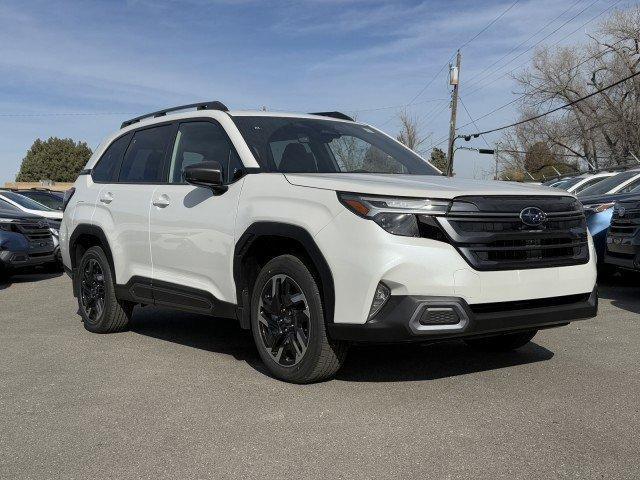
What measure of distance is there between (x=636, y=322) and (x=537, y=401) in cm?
319

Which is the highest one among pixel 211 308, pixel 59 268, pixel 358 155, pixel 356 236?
pixel 358 155

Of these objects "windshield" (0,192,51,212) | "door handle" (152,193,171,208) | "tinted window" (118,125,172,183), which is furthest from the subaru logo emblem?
"windshield" (0,192,51,212)

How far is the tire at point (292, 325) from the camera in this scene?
443 centimetres

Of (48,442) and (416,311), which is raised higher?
(416,311)

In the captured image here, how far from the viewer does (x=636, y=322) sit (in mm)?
6930

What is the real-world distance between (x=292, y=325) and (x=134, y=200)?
2246mm

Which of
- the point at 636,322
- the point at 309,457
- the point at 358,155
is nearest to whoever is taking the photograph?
the point at 309,457

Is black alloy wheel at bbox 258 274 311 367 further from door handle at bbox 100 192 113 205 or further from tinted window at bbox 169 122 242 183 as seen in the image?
door handle at bbox 100 192 113 205

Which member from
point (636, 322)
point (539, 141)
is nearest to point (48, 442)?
point (636, 322)

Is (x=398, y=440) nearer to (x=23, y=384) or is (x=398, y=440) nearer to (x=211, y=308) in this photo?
(x=211, y=308)

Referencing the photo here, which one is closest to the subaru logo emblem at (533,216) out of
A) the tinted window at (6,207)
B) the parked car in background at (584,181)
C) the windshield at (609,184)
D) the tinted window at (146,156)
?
the tinted window at (146,156)

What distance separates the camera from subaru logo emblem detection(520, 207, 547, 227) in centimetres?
432

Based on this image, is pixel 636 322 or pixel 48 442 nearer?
pixel 48 442

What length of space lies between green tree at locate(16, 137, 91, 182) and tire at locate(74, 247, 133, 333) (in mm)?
87315
